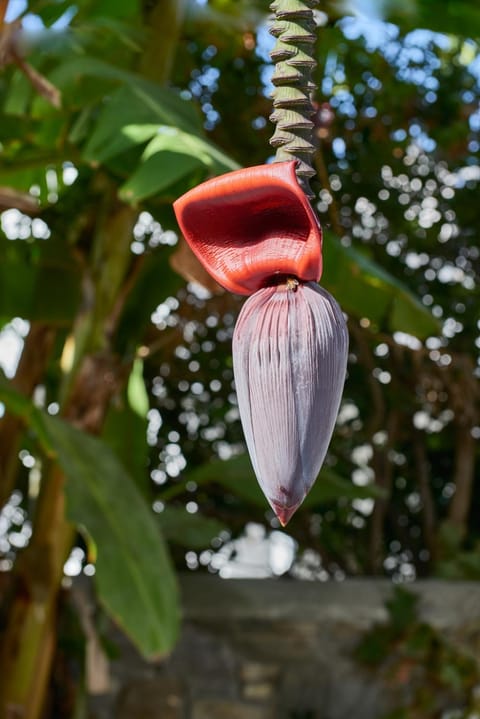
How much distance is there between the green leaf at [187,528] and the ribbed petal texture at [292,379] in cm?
235

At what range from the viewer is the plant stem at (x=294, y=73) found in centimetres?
34

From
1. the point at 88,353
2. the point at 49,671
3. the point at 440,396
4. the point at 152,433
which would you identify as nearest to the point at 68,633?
the point at 49,671

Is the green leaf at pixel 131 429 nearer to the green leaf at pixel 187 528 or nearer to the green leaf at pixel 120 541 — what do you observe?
the green leaf at pixel 187 528

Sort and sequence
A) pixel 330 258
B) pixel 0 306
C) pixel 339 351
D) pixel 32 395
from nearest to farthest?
pixel 339 351 → pixel 330 258 → pixel 0 306 → pixel 32 395

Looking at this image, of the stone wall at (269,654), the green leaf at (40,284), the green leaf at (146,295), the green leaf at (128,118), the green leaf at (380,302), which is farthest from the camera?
the stone wall at (269,654)

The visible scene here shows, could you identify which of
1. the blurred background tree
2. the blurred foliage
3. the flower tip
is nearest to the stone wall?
the blurred foliage

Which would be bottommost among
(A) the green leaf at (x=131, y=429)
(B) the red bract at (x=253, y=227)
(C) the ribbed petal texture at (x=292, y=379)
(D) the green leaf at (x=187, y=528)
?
(D) the green leaf at (x=187, y=528)

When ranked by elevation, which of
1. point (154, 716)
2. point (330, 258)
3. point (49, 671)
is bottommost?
point (154, 716)

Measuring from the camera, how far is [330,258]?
68.0 inches

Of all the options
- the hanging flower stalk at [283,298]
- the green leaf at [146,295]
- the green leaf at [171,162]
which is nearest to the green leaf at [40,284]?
the green leaf at [146,295]

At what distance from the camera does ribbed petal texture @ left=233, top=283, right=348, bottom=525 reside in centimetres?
36

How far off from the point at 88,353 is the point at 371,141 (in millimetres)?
1917

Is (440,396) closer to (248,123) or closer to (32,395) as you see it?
(248,123)

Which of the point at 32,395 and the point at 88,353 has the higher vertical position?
the point at 88,353
